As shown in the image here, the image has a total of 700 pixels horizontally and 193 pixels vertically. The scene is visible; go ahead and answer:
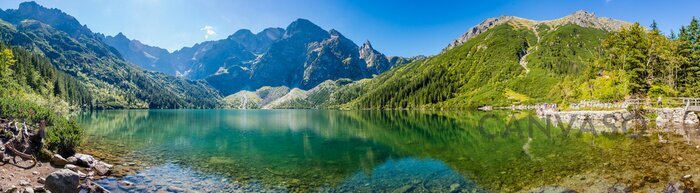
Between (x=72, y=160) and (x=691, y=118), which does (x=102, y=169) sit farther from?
(x=691, y=118)

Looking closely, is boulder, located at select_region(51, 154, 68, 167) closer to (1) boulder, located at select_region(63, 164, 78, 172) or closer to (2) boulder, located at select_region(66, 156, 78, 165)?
(2) boulder, located at select_region(66, 156, 78, 165)

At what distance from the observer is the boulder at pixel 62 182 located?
1836 cm

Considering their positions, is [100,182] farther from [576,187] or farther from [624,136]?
[624,136]

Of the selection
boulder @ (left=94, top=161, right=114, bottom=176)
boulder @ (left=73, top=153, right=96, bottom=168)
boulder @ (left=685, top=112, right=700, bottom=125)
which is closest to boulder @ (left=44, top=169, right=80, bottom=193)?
boulder @ (left=94, top=161, right=114, bottom=176)

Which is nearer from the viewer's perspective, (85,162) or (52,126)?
(85,162)

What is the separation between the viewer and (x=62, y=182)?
18688 millimetres

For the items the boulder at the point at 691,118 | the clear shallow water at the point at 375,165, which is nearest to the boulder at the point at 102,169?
the clear shallow water at the point at 375,165

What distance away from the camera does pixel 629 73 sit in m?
75.9

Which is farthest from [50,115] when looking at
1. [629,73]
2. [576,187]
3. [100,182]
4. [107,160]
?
[629,73]

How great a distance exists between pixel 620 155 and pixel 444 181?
56.2 feet

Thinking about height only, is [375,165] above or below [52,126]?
below

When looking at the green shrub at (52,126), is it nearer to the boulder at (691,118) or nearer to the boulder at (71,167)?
the boulder at (71,167)

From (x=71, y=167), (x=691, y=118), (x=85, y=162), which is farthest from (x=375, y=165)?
(x=691, y=118)

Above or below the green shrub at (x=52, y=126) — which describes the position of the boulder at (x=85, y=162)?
below
